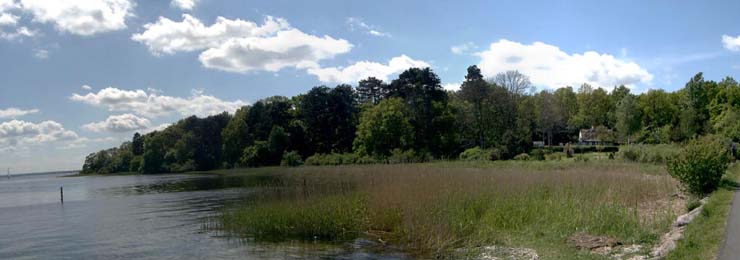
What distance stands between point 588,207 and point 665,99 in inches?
3450

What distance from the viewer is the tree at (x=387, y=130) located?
7050 cm

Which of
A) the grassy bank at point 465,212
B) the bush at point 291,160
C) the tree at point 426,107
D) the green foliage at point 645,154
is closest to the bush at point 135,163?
the bush at point 291,160

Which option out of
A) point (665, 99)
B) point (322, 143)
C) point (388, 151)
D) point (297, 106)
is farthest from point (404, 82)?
point (665, 99)

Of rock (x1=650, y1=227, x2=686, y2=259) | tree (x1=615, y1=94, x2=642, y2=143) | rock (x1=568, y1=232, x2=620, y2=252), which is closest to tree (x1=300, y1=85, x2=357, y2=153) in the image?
tree (x1=615, y1=94, x2=642, y2=143)

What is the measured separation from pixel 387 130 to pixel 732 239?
60700 millimetres

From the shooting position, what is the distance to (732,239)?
1035cm

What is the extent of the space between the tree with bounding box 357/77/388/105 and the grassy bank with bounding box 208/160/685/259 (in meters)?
71.2

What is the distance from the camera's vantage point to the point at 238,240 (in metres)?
16.9

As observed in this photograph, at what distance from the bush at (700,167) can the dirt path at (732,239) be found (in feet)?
18.4

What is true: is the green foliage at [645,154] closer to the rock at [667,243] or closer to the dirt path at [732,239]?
the dirt path at [732,239]

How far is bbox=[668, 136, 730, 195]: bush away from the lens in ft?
62.6

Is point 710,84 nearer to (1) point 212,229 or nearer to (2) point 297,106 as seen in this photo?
(2) point 297,106

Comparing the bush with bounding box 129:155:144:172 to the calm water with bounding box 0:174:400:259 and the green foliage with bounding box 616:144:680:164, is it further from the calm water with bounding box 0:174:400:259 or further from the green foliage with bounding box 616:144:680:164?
the green foliage with bounding box 616:144:680:164

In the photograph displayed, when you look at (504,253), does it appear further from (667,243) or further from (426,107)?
(426,107)
